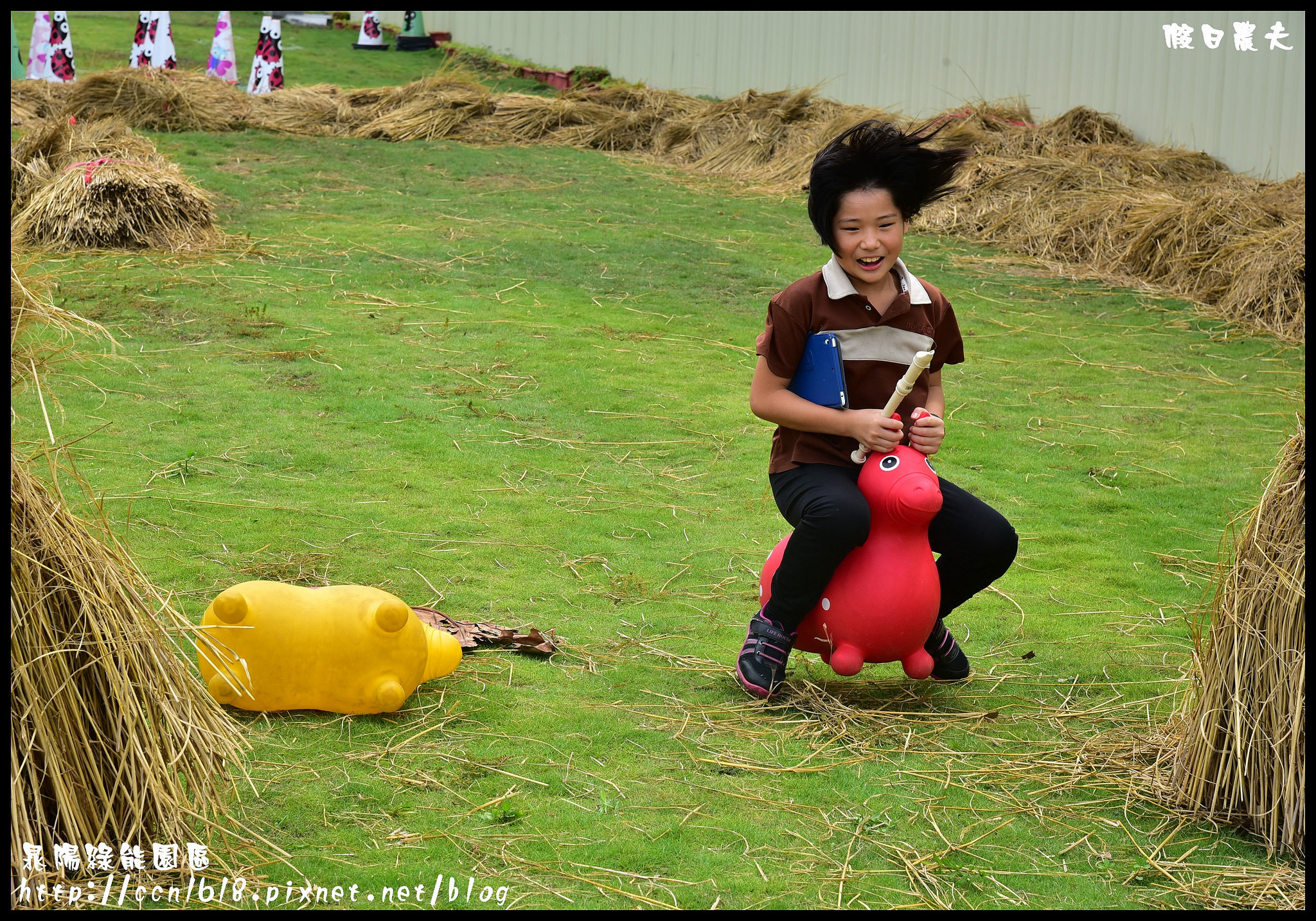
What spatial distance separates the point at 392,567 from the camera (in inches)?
166

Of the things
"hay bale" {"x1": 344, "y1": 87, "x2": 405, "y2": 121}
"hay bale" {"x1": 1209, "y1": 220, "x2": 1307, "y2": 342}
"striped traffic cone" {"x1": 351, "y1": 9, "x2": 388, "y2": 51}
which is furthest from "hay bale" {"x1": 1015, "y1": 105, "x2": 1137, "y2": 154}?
"striped traffic cone" {"x1": 351, "y1": 9, "x2": 388, "y2": 51}

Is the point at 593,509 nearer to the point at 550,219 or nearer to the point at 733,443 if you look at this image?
the point at 733,443

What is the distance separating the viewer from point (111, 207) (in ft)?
28.3

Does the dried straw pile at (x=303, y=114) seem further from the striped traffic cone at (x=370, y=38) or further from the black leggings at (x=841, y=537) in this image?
the black leggings at (x=841, y=537)

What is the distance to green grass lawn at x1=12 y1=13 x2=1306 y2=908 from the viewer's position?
2.65 m

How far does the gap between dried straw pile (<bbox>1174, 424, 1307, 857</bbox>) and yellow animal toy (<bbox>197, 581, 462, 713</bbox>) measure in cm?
181

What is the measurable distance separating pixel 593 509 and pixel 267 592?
2.01 m

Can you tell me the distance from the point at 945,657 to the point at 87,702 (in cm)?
217

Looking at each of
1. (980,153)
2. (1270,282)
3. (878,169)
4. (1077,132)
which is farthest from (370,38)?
(878,169)

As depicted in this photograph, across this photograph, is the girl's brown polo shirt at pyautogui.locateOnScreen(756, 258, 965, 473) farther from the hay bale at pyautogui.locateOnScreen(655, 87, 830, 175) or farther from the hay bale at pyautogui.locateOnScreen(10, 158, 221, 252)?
the hay bale at pyautogui.locateOnScreen(655, 87, 830, 175)

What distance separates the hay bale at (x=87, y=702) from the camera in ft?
7.23

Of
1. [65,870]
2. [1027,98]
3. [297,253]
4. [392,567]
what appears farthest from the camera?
[1027,98]

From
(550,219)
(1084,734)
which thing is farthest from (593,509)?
(550,219)

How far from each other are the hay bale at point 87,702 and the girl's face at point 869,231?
6.03ft
